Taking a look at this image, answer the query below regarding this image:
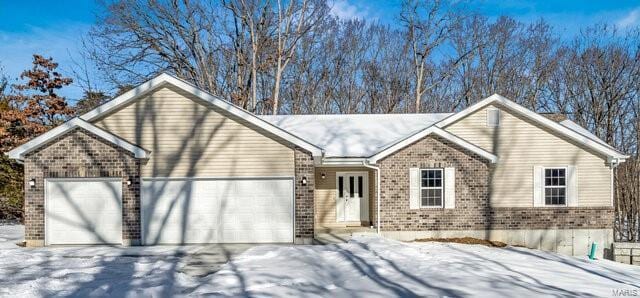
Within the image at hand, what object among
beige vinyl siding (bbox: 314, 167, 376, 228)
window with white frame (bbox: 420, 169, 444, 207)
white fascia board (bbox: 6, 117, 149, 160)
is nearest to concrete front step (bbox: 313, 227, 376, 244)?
beige vinyl siding (bbox: 314, 167, 376, 228)

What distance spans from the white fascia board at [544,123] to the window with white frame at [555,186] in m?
1.13

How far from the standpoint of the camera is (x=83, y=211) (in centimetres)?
1181

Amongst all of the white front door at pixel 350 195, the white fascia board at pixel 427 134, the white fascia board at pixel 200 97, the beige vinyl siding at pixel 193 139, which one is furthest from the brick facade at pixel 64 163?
the white fascia board at pixel 427 134

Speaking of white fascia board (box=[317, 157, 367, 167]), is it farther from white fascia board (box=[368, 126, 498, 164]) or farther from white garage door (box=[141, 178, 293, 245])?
white garage door (box=[141, 178, 293, 245])

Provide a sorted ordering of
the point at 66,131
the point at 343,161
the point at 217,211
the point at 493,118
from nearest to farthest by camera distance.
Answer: the point at 66,131 → the point at 217,211 → the point at 343,161 → the point at 493,118

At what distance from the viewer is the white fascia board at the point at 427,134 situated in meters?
12.8

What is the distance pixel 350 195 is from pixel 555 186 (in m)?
6.74

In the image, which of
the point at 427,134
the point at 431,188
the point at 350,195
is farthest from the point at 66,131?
the point at 431,188

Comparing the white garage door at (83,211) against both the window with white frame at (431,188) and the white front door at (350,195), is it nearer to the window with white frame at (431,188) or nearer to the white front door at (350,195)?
the white front door at (350,195)

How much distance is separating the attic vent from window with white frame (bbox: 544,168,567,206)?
85.2 inches

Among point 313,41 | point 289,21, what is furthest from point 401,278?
point 313,41

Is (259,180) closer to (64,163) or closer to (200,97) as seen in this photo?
(200,97)

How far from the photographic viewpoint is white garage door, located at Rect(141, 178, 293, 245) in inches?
472

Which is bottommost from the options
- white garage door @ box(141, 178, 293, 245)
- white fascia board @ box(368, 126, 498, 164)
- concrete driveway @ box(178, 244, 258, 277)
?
concrete driveway @ box(178, 244, 258, 277)
